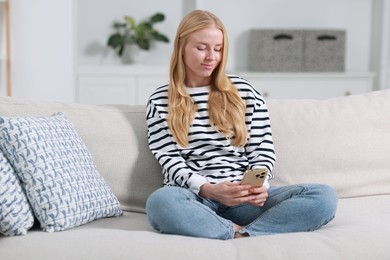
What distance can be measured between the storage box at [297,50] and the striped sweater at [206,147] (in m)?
2.58

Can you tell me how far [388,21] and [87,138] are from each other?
3471 millimetres

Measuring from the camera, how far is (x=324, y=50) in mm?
5074

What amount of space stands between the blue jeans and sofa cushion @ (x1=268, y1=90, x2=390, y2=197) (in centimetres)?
33

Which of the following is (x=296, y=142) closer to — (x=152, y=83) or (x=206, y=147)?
(x=206, y=147)

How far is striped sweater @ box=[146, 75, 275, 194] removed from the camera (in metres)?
2.33

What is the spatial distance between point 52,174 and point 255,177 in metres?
0.56

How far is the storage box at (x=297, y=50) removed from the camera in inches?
197

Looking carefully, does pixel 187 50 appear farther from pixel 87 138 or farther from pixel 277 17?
pixel 277 17

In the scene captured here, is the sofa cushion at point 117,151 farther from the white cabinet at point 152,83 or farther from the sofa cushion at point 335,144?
the white cabinet at point 152,83

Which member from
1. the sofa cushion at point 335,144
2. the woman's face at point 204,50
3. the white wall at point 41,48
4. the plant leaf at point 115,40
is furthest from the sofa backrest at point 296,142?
the plant leaf at point 115,40

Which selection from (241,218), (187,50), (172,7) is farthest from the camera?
(172,7)

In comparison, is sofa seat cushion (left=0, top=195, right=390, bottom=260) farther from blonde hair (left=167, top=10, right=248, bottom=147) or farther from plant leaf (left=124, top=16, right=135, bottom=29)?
plant leaf (left=124, top=16, right=135, bottom=29)

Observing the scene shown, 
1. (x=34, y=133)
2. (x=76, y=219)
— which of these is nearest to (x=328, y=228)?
(x=76, y=219)

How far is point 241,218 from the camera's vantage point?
2.27 m
